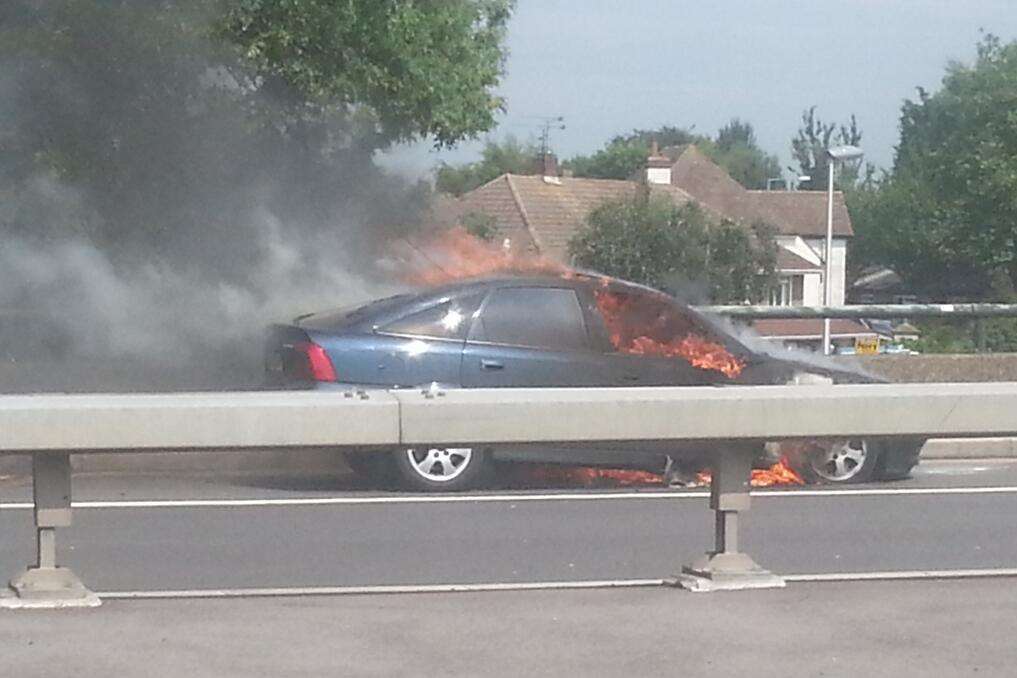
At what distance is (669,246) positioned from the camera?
3694 centimetres

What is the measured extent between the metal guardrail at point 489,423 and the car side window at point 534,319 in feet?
Answer: 18.4

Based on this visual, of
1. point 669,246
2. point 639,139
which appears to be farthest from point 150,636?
point 639,139

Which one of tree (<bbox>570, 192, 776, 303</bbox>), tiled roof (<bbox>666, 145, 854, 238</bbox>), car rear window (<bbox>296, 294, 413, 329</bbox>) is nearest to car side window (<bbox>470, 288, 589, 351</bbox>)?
car rear window (<bbox>296, 294, 413, 329</bbox>)

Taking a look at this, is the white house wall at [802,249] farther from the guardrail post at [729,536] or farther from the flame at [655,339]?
the guardrail post at [729,536]

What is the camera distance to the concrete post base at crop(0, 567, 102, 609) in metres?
7.06

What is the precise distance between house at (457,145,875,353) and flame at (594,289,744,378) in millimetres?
6688

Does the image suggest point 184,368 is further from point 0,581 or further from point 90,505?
point 0,581

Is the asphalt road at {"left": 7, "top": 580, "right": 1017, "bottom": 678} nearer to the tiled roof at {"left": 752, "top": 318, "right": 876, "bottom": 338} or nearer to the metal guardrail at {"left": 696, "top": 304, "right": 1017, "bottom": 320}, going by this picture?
the metal guardrail at {"left": 696, "top": 304, "right": 1017, "bottom": 320}

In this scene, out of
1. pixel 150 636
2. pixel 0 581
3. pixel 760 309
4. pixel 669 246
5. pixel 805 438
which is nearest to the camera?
pixel 150 636

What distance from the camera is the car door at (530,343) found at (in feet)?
42.8

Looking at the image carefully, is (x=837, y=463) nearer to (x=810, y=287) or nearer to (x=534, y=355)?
(x=534, y=355)

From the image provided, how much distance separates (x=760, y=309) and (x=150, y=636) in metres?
11.5

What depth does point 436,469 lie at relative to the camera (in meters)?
12.6

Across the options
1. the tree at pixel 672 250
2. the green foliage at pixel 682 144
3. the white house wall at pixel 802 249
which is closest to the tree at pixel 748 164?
the green foliage at pixel 682 144
